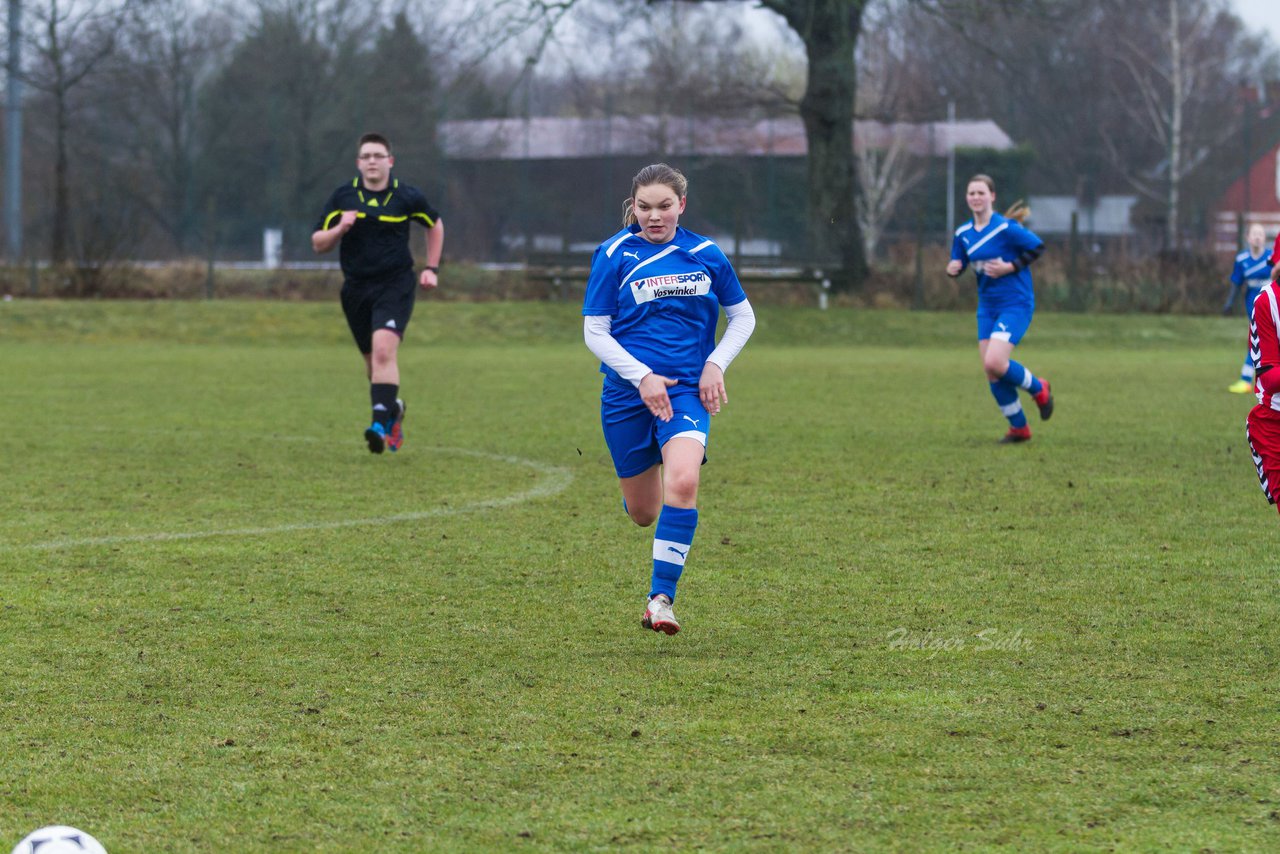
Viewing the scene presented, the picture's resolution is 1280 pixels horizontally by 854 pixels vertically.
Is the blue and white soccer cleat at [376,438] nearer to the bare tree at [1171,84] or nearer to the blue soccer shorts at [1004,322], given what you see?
the blue soccer shorts at [1004,322]

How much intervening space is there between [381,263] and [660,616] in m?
6.17

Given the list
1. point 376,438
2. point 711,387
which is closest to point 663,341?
point 711,387

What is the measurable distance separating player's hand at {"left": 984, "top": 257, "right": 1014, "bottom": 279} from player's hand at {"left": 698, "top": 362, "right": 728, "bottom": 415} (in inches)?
253

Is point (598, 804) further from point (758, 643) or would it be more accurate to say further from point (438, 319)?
point (438, 319)

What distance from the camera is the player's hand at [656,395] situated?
18.7ft

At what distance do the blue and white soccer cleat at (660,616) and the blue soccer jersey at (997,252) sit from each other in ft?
23.1

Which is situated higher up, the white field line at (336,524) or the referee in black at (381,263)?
the referee in black at (381,263)

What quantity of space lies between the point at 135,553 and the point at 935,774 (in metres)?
4.30

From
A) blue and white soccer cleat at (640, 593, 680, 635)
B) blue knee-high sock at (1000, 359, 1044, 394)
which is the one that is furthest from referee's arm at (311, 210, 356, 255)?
blue and white soccer cleat at (640, 593, 680, 635)

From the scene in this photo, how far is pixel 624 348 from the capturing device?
19.5ft

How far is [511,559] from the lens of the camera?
23.1 ft

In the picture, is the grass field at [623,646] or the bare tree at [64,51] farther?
the bare tree at [64,51]

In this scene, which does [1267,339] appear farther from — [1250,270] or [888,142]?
[888,142]

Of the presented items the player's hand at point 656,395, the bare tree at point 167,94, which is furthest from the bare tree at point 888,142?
the player's hand at point 656,395
